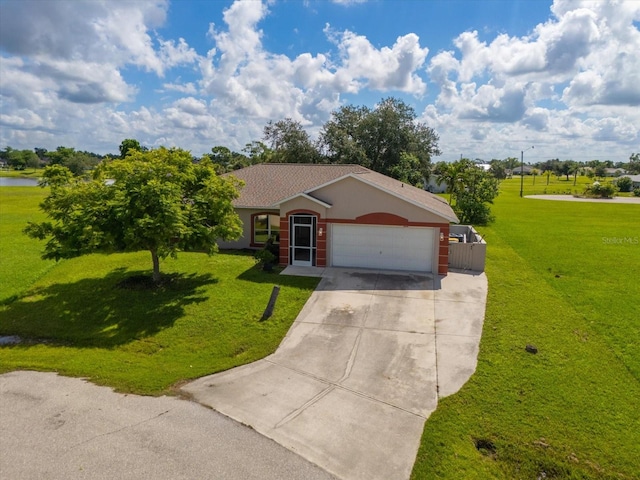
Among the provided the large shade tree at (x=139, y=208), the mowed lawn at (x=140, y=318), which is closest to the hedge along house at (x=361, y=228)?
the mowed lawn at (x=140, y=318)

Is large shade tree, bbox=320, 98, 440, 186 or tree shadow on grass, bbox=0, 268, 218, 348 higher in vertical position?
large shade tree, bbox=320, 98, 440, 186

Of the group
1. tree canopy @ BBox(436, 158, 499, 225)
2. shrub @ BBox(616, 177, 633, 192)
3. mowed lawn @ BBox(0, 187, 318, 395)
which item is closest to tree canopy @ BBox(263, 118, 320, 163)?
tree canopy @ BBox(436, 158, 499, 225)

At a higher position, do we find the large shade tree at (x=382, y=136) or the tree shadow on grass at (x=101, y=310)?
the large shade tree at (x=382, y=136)

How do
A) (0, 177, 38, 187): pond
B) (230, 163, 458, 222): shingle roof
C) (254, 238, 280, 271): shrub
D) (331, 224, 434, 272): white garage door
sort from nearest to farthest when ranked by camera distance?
(331, 224, 434, 272): white garage door, (254, 238, 280, 271): shrub, (230, 163, 458, 222): shingle roof, (0, 177, 38, 187): pond

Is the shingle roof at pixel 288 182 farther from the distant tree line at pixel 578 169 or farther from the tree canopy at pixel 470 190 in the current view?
the distant tree line at pixel 578 169

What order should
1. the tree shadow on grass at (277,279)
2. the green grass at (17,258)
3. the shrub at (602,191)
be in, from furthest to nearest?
the shrub at (602,191), the green grass at (17,258), the tree shadow on grass at (277,279)

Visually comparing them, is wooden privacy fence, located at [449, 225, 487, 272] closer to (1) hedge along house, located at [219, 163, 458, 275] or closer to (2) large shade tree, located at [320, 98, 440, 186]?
(1) hedge along house, located at [219, 163, 458, 275]

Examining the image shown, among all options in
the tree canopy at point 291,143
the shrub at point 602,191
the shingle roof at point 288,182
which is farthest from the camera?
the shrub at point 602,191
